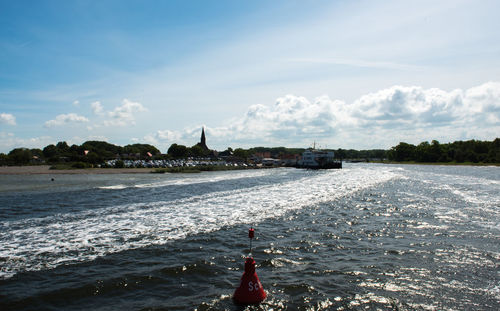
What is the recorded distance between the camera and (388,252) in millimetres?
11273

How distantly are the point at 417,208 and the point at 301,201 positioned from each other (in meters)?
8.40

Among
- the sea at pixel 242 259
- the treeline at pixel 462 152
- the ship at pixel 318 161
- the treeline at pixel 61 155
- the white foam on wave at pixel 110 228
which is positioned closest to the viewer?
the sea at pixel 242 259

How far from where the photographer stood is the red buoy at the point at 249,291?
717 centimetres

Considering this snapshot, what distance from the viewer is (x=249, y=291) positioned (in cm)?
727

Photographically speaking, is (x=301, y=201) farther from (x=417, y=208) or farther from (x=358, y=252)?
(x=358, y=252)

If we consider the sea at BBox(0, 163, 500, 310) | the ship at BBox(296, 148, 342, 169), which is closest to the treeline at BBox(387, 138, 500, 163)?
the ship at BBox(296, 148, 342, 169)

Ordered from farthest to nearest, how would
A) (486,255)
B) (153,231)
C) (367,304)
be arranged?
(153,231), (486,255), (367,304)

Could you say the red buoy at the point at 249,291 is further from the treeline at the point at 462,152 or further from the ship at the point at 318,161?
the treeline at the point at 462,152

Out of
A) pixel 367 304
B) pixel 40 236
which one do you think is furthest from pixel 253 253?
pixel 40 236

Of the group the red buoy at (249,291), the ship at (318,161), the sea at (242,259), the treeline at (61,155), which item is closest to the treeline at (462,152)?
the ship at (318,161)

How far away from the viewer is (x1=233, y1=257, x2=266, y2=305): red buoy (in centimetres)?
717

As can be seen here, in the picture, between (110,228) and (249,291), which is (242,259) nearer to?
(249,291)

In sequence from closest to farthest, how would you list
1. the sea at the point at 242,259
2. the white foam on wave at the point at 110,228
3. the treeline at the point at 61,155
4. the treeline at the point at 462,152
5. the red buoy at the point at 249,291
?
the red buoy at the point at 249,291
the sea at the point at 242,259
the white foam on wave at the point at 110,228
the treeline at the point at 61,155
the treeline at the point at 462,152

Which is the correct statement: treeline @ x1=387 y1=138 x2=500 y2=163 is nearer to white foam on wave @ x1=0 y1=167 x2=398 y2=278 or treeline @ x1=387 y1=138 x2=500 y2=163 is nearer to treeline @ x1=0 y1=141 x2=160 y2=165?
white foam on wave @ x1=0 y1=167 x2=398 y2=278
